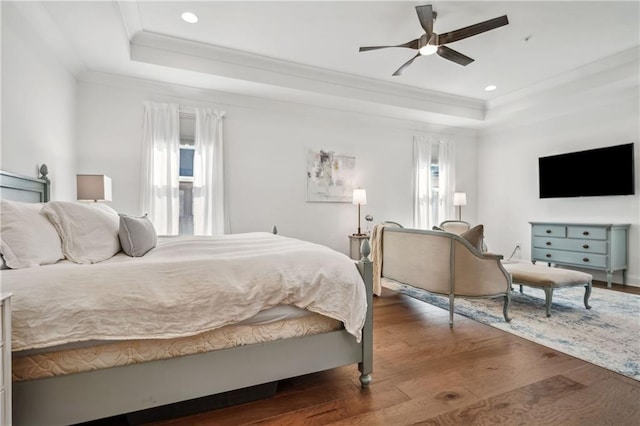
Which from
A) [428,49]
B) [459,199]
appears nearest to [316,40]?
[428,49]

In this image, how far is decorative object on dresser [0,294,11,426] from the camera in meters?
1.04

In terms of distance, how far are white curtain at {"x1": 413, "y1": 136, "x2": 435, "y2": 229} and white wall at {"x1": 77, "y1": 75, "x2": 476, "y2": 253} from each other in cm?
13

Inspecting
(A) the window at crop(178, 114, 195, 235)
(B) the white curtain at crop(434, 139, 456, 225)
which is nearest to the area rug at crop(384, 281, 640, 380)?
(B) the white curtain at crop(434, 139, 456, 225)

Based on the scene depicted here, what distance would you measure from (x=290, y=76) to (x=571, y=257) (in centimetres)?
471

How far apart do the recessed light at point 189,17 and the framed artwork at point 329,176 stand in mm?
2345

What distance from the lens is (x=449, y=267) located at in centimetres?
288

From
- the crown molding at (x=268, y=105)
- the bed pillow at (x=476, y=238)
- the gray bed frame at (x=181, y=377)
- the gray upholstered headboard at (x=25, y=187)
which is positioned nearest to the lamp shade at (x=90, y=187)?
the gray upholstered headboard at (x=25, y=187)

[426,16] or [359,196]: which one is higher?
[426,16]

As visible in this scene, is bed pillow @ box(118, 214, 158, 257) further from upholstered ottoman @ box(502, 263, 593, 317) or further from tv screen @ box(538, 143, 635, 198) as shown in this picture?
tv screen @ box(538, 143, 635, 198)

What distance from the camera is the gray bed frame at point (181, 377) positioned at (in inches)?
49.8

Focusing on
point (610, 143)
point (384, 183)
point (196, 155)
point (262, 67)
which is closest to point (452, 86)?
point (384, 183)

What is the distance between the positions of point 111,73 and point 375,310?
4.10 m

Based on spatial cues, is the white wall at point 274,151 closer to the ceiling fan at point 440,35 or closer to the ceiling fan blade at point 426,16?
the ceiling fan at point 440,35

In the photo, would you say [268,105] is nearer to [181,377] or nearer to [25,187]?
[25,187]
